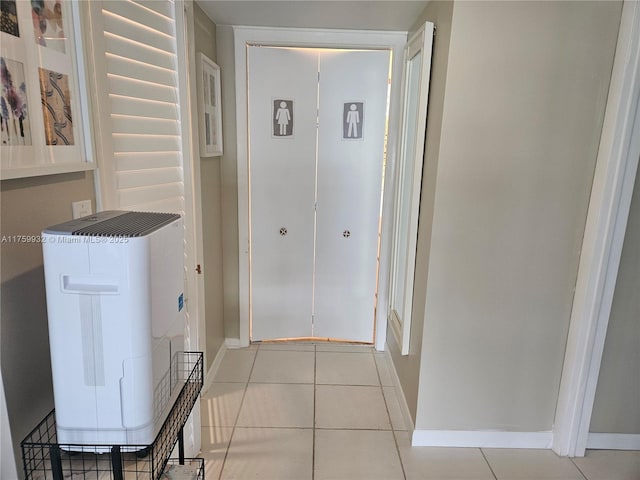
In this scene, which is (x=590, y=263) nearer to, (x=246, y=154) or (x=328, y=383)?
(x=328, y=383)

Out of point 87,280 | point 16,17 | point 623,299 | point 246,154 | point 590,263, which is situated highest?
point 16,17

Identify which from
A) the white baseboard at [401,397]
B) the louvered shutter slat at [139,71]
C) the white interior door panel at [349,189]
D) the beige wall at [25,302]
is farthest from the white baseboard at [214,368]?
the louvered shutter slat at [139,71]

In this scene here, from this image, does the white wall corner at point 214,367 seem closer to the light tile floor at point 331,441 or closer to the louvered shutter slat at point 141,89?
the light tile floor at point 331,441

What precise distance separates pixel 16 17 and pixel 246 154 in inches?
78.1

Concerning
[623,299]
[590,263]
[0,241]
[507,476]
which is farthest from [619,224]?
[0,241]

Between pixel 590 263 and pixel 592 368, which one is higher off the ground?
pixel 590 263

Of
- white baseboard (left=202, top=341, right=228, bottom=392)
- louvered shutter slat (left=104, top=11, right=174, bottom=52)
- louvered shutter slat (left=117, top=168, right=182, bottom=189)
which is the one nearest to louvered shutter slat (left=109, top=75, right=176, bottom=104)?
louvered shutter slat (left=104, top=11, right=174, bottom=52)

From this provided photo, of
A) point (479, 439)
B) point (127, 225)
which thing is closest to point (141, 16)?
point (127, 225)

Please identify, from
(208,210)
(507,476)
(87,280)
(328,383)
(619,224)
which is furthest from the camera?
(328,383)

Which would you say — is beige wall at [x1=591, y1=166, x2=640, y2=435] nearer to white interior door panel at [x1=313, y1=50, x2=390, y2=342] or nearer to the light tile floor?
the light tile floor

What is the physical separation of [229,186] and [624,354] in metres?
2.52

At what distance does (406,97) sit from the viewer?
2615mm

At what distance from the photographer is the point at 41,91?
1017mm

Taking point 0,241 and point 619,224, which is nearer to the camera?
point 0,241
